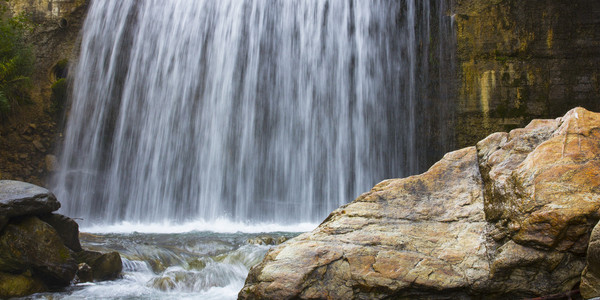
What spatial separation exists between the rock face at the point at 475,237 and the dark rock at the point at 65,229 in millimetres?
3471

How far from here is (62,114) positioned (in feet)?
45.0

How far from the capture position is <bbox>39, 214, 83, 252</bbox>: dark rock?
596 centimetres

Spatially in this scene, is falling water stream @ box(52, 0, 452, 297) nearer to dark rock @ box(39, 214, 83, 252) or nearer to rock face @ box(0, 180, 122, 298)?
dark rock @ box(39, 214, 83, 252)

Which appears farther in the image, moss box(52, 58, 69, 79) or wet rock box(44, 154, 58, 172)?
moss box(52, 58, 69, 79)

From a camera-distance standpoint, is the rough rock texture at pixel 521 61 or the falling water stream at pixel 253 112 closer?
the rough rock texture at pixel 521 61

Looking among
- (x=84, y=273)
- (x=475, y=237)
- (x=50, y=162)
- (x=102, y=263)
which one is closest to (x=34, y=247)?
(x=84, y=273)

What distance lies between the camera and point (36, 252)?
5.44 meters

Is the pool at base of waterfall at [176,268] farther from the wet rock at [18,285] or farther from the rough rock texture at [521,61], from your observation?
the rough rock texture at [521,61]

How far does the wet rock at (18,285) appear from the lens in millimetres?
5219

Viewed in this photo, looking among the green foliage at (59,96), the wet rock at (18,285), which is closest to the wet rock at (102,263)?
the wet rock at (18,285)

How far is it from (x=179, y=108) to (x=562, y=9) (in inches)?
373

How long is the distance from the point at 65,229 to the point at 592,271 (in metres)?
5.80

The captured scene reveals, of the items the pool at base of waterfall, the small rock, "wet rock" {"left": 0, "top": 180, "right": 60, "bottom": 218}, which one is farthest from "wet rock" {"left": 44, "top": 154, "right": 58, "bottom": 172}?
"wet rock" {"left": 0, "top": 180, "right": 60, "bottom": 218}

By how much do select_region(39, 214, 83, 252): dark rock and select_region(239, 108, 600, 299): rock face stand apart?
3.47m
